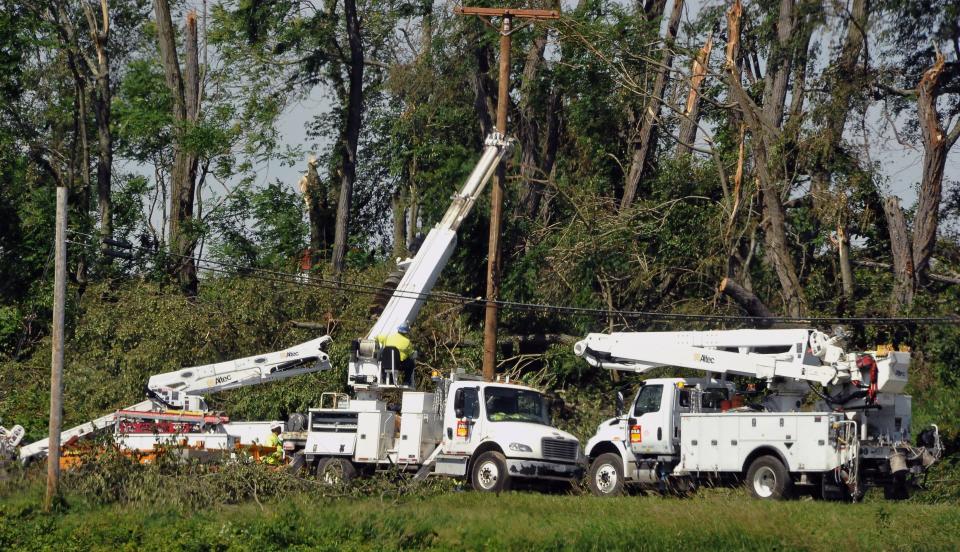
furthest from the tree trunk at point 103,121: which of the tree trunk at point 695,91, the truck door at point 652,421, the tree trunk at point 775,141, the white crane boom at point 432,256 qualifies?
the truck door at point 652,421

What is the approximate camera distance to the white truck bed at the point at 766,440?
18.9 meters

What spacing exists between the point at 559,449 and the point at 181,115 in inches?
1023

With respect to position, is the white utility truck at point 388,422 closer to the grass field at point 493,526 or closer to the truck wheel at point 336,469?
the truck wheel at point 336,469

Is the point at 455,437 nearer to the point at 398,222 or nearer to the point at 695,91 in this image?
the point at 695,91

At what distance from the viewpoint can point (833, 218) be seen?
28.8 m

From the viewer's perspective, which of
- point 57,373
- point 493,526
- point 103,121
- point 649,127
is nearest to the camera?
point 493,526

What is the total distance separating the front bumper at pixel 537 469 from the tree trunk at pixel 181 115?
21648 mm

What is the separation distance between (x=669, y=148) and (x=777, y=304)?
6772mm

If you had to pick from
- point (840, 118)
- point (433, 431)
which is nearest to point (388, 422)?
point (433, 431)

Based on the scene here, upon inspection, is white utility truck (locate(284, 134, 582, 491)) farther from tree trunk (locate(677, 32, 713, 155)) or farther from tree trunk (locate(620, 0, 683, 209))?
tree trunk (locate(620, 0, 683, 209))

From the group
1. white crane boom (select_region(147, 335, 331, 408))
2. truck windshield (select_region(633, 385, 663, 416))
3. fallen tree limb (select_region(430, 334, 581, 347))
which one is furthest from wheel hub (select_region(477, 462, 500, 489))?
fallen tree limb (select_region(430, 334, 581, 347))

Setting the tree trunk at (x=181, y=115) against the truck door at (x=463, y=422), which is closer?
the truck door at (x=463, y=422)

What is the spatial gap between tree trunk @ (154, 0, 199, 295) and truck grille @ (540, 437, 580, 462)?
847 inches

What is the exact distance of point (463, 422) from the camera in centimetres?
2180
